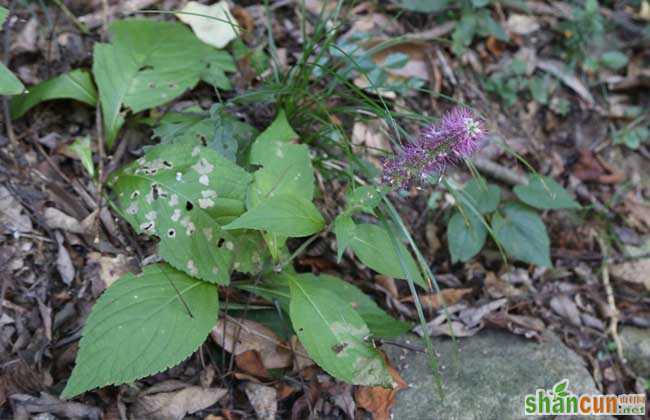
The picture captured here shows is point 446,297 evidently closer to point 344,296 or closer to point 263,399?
point 344,296

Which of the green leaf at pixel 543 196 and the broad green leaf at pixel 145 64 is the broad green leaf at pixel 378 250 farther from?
the broad green leaf at pixel 145 64

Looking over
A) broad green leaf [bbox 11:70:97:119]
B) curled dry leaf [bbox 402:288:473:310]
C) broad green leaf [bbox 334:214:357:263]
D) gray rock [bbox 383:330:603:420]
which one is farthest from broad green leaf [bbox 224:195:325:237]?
broad green leaf [bbox 11:70:97:119]

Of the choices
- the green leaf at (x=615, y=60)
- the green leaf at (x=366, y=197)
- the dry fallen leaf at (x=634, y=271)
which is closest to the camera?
the green leaf at (x=366, y=197)

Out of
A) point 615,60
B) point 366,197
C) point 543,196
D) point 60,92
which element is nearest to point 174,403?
point 366,197

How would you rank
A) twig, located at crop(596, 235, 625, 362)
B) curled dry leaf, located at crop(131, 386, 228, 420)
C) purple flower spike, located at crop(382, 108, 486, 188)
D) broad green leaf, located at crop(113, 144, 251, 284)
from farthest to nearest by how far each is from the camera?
twig, located at crop(596, 235, 625, 362) < broad green leaf, located at crop(113, 144, 251, 284) < curled dry leaf, located at crop(131, 386, 228, 420) < purple flower spike, located at crop(382, 108, 486, 188)

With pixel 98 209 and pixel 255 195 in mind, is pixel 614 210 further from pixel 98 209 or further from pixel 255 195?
pixel 98 209

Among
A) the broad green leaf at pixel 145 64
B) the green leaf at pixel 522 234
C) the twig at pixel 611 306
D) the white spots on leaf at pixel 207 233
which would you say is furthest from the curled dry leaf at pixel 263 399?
the twig at pixel 611 306

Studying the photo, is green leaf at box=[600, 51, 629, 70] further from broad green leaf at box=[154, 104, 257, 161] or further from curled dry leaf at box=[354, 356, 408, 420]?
curled dry leaf at box=[354, 356, 408, 420]
